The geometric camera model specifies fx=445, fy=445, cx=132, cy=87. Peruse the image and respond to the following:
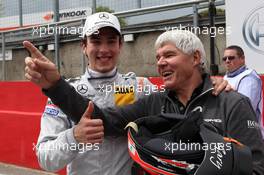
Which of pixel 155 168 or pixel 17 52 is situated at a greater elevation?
pixel 17 52

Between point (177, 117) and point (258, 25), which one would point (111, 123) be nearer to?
point (177, 117)

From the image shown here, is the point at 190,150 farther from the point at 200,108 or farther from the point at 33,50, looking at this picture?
the point at 33,50

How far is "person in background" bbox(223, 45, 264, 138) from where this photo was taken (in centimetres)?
452

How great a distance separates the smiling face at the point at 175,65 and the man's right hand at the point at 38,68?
0.53 m

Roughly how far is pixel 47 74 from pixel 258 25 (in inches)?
168

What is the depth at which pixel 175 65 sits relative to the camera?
221 centimetres

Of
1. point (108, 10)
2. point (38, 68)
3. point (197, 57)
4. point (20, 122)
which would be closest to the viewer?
point (38, 68)

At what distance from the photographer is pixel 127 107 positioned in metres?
2.50

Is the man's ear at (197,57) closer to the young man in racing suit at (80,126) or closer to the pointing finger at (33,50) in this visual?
the young man in racing suit at (80,126)

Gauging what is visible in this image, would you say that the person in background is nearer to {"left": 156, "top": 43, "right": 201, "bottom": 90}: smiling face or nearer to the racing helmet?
{"left": 156, "top": 43, "right": 201, "bottom": 90}: smiling face

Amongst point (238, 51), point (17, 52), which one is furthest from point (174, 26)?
point (17, 52)

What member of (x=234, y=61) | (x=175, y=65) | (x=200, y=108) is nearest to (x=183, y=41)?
(x=175, y=65)

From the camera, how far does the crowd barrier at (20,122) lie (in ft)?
22.8

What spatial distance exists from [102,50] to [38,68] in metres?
0.50
